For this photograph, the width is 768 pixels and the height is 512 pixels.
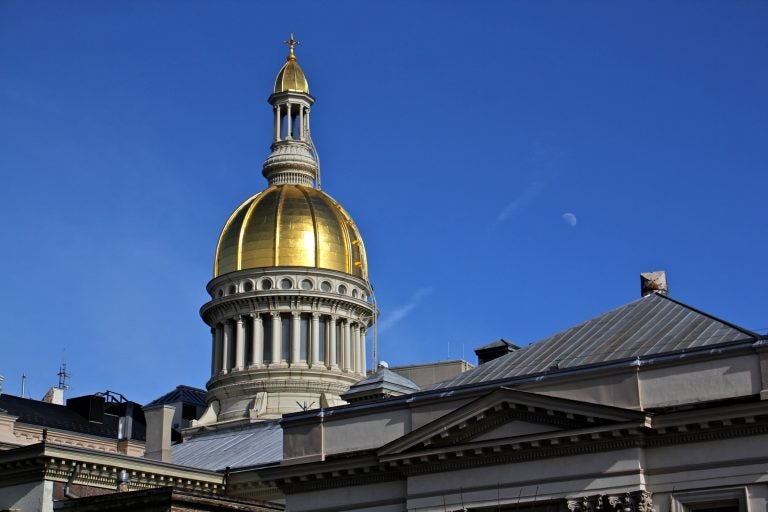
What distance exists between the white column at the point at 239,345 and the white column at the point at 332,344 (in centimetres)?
484

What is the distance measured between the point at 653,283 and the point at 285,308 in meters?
37.1

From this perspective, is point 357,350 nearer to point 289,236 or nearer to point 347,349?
point 347,349

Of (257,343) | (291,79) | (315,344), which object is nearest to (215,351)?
(257,343)

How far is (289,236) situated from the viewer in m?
82.6

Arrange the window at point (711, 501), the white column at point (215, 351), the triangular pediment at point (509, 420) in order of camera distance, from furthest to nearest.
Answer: the white column at point (215, 351) → the triangular pediment at point (509, 420) → the window at point (711, 501)

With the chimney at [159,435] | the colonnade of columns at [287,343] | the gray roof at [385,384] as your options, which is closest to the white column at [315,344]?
the colonnade of columns at [287,343]

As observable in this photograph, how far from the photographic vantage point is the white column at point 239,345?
8050 cm

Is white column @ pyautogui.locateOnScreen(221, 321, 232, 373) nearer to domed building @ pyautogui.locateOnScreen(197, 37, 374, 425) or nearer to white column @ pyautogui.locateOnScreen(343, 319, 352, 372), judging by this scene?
domed building @ pyautogui.locateOnScreen(197, 37, 374, 425)

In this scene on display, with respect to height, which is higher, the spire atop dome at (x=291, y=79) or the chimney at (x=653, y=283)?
the spire atop dome at (x=291, y=79)

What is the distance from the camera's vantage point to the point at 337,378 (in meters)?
79.6

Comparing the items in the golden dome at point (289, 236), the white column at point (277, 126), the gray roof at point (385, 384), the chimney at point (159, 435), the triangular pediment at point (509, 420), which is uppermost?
the white column at point (277, 126)

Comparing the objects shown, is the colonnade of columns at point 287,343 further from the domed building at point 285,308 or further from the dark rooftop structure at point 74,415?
the dark rooftop structure at point 74,415

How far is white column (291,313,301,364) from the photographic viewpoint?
3135 inches

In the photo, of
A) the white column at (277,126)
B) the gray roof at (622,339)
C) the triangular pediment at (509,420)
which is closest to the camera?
the triangular pediment at (509,420)
